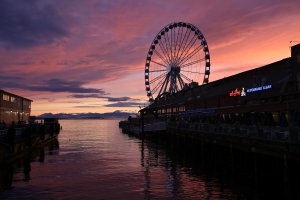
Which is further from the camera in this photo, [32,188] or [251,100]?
[251,100]

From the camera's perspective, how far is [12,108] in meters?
84.2

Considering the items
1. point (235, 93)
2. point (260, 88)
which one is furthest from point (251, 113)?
point (235, 93)

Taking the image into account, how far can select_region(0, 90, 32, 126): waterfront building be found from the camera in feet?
244

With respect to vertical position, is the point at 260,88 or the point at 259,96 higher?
the point at 260,88

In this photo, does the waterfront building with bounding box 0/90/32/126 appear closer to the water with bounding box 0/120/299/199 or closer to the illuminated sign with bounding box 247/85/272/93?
the water with bounding box 0/120/299/199

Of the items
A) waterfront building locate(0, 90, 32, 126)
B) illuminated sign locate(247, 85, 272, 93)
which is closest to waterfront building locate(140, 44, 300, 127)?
illuminated sign locate(247, 85, 272, 93)

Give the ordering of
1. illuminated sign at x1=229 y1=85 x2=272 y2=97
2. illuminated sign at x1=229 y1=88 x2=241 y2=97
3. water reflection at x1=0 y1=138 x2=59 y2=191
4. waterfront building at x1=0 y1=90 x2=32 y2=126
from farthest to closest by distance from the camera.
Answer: waterfront building at x1=0 y1=90 x2=32 y2=126, illuminated sign at x1=229 y1=88 x2=241 y2=97, illuminated sign at x1=229 y1=85 x2=272 y2=97, water reflection at x1=0 y1=138 x2=59 y2=191

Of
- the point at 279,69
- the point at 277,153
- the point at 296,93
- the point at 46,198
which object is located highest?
the point at 279,69

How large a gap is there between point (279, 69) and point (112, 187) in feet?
105

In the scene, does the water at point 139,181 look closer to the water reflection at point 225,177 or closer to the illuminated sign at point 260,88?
the water reflection at point 225,177

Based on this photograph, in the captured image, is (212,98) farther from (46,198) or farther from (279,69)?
(46,198)

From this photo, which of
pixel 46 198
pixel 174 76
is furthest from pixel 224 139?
pixel 174 76

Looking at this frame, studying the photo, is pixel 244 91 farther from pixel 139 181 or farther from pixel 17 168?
pixel 17 168

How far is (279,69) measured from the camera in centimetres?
5344
